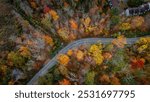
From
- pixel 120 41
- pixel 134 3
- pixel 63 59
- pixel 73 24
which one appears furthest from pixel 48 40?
pixel 134 3

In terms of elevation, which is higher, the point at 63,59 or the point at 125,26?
the point at 125,26

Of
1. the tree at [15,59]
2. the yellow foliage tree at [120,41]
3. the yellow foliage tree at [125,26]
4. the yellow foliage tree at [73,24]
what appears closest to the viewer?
the yellow foliage tree at [120,41]

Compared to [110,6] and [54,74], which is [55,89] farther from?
[110,6]

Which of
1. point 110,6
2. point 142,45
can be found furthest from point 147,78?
point 110,6

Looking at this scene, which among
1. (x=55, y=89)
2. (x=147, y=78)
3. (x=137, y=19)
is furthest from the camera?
(x=137, y=19)

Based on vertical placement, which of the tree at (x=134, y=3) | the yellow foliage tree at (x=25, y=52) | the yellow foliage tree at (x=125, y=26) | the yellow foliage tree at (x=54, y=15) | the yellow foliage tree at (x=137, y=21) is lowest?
the yellow foliage tree at (x=25, y=52)

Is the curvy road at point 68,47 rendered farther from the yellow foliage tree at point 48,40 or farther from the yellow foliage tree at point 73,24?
the yellow foliage tree at point 73,24

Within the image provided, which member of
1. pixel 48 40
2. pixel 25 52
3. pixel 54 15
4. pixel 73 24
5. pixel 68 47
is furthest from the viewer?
pixel 54 15

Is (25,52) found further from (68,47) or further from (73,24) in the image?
(73,24)

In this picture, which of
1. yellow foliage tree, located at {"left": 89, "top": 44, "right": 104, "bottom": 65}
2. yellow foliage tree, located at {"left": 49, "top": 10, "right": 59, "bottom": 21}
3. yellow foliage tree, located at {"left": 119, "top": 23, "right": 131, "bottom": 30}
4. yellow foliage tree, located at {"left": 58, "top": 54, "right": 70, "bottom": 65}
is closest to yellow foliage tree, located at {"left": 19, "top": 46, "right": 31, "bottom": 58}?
yellow foliage tree, located at {"left": 58, "top": 54, "right": 70, "bottom": 65}

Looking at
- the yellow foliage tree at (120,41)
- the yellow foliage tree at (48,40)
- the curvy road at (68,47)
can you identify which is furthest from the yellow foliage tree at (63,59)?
the yellow foliage tree at (120,41)

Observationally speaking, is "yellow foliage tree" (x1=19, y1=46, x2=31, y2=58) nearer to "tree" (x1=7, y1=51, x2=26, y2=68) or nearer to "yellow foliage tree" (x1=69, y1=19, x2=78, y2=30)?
"tree" (x1=7, y1=51, x2=26, y2=68)
